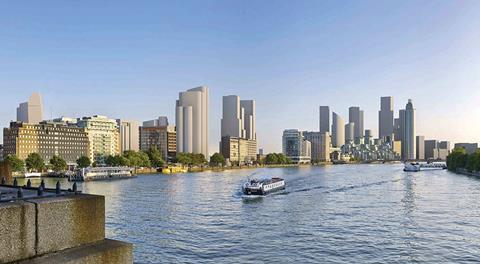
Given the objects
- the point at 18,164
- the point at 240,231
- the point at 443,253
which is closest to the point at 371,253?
the point at 443,253

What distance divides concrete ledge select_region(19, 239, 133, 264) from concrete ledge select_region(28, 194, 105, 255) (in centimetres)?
13

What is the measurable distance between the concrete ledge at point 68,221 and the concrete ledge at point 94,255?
130 mm

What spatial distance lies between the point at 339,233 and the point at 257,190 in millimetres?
48389

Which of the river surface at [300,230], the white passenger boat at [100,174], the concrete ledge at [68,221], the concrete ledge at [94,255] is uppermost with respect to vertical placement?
the concrete ledge at [68,221]

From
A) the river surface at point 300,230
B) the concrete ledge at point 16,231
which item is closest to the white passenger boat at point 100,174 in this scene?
the river surface at point 300,230

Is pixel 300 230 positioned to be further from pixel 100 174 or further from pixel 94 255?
pixel 100 174

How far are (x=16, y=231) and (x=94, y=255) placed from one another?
169 centimetres

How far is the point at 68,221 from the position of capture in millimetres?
9383

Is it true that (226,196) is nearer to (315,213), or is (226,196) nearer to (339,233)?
(315,213)

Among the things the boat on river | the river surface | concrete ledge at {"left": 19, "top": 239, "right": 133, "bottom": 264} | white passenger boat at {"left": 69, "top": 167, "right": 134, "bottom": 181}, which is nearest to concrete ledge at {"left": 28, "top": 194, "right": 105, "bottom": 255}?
concrete ledge at {"left": 19, "top": 239, "right": 133, "bottom": 264}

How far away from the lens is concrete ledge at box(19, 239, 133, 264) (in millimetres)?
8859

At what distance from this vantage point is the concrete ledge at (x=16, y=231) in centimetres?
816

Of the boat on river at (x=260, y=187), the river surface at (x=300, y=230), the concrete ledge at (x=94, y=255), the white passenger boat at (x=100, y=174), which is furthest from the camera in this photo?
the white passenger boat at (x=100, y=174)

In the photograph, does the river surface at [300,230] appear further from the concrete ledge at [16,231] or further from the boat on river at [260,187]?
the concrete ledge at [16,231]
